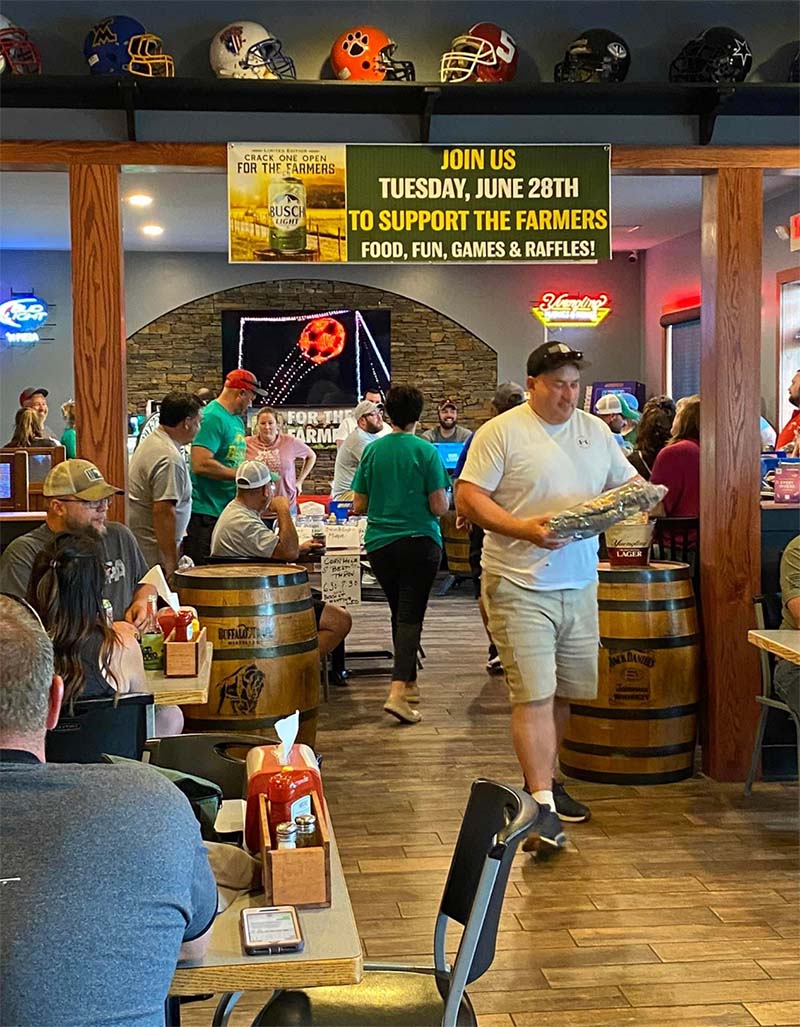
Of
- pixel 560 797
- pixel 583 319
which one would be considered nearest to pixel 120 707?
pixel 560 797

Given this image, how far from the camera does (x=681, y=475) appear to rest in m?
5.86

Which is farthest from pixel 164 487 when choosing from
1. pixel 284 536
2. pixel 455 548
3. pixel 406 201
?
pixel 455 548

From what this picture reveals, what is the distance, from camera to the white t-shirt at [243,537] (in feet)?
18.1

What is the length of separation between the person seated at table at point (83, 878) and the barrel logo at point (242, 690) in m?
3.12

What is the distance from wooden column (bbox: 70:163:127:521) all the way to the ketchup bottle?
296cm

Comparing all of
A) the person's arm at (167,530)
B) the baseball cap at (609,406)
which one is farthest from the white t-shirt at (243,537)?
the baseball cap at (609,406)

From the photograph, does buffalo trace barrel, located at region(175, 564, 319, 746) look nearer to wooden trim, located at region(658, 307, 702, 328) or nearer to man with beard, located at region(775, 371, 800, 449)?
man with beard, located at region(775, 371, 800, 449)

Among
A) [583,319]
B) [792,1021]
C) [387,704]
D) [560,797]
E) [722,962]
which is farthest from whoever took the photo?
[583,319]

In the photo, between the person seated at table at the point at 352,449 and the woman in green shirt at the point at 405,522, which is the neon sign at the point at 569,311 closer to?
the person seated at table at the point at 352,449

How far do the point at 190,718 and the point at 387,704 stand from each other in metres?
1.53

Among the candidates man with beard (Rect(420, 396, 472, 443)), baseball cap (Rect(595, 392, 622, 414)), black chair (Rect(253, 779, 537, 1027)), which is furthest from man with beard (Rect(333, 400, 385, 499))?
black chair (Rect(253, 779, 537, 1027))

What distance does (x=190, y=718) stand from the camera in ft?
16.0

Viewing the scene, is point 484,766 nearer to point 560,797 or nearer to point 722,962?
point 560,797

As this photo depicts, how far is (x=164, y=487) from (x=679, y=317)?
7.70 meters
